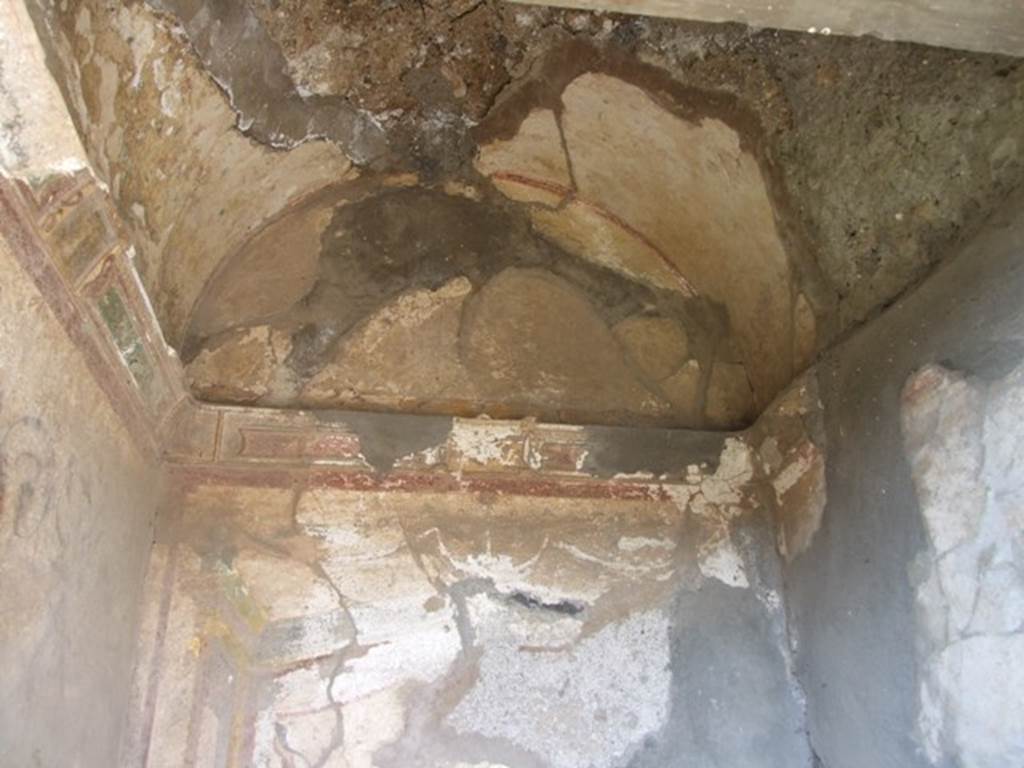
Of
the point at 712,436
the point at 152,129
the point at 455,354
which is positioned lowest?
the point at 712,436

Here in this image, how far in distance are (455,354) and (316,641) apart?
799 mm

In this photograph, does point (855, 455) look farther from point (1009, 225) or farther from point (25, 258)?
point (25, 258)

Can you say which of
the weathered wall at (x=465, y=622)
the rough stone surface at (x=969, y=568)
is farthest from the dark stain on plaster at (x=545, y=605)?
the rough stone surface at (x=969, y=568)

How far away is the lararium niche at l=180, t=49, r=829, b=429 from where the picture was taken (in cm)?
259

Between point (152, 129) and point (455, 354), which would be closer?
point (152, 129)

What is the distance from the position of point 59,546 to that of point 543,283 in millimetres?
1430

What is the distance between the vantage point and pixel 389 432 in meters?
2.56

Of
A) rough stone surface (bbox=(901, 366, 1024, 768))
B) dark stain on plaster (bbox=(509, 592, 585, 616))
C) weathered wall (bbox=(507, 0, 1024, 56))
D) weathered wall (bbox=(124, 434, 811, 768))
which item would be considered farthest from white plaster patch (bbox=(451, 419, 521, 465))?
weathered wall (bbox=(507, 0, 1024, 56))

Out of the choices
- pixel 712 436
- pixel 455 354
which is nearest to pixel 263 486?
pixel 455 354

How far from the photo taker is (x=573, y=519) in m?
2.56

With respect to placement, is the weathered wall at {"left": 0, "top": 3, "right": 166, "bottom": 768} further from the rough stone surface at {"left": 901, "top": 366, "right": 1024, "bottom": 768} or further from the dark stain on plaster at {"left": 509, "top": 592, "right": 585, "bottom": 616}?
the rough stone surface at {"left": 901, "top": 366, "right": 1024, "bottom": 768}

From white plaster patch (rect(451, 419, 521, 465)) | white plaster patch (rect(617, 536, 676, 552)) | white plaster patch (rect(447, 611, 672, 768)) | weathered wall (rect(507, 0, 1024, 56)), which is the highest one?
weathered wall (rect(507, 0, 1024, 56))

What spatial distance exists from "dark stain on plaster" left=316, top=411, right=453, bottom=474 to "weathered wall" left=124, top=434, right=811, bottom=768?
0.04 meters

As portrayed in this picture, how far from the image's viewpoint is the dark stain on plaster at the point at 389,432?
8.33 feet
